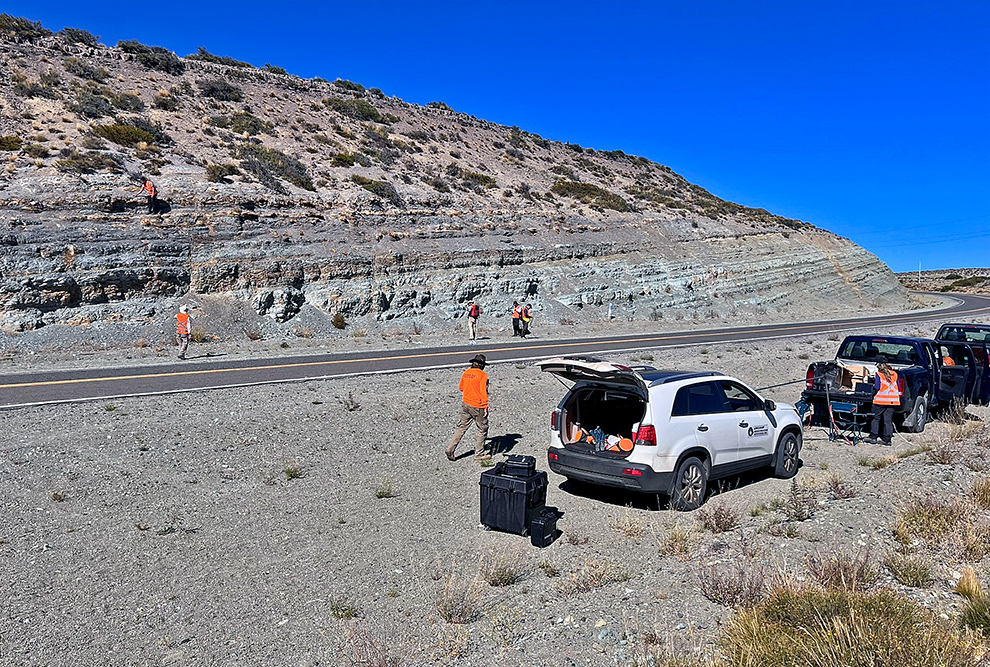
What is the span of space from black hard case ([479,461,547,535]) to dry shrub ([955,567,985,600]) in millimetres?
4003

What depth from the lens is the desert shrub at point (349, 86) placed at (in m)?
62.4

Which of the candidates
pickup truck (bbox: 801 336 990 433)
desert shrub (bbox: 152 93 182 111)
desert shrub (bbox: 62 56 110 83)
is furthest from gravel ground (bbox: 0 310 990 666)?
desert shrub (bbox: 62 56 110 83)

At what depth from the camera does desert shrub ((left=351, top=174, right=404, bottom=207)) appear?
36.6m

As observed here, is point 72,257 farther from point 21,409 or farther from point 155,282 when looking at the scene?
point 21,409

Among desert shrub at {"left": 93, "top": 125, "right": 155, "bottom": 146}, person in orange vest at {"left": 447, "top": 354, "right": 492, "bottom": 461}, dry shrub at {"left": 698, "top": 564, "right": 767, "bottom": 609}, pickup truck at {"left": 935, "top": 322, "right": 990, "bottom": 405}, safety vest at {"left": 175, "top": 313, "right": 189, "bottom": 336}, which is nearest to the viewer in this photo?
dry shrub at {"left": 698, "top": 564, "right": 767, "bottom": 609}

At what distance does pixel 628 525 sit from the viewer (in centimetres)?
790

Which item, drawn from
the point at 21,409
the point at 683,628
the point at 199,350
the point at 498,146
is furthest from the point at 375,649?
the point at 498,146

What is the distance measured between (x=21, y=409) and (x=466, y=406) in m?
8.24

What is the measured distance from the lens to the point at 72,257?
963 inches

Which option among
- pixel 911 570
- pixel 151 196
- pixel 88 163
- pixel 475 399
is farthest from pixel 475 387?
pixel 88 163

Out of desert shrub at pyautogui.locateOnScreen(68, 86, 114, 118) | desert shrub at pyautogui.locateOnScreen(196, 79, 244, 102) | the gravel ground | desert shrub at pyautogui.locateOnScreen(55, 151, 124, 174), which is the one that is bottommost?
the gravel ground

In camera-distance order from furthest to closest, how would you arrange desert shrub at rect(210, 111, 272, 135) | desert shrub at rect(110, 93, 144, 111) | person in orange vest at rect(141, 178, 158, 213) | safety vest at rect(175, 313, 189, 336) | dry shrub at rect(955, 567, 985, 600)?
desert shrub at rect(210, 111, 272, 135), desert shrub at rect(110, 93, 144, 111), person in orange vest at rect(141, 178, 158, 213), safety vest at rect(175, 313, 189, 336), dry shrub at rect(955, 567, 985, 600)

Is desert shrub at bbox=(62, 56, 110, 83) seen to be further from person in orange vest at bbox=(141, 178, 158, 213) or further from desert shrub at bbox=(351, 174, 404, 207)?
person in orange vest at bbox=(141, 178, 158, 213)

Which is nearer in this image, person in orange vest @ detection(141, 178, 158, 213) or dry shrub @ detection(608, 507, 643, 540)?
dry shrub @ detection(608, 507, 643, 540)
